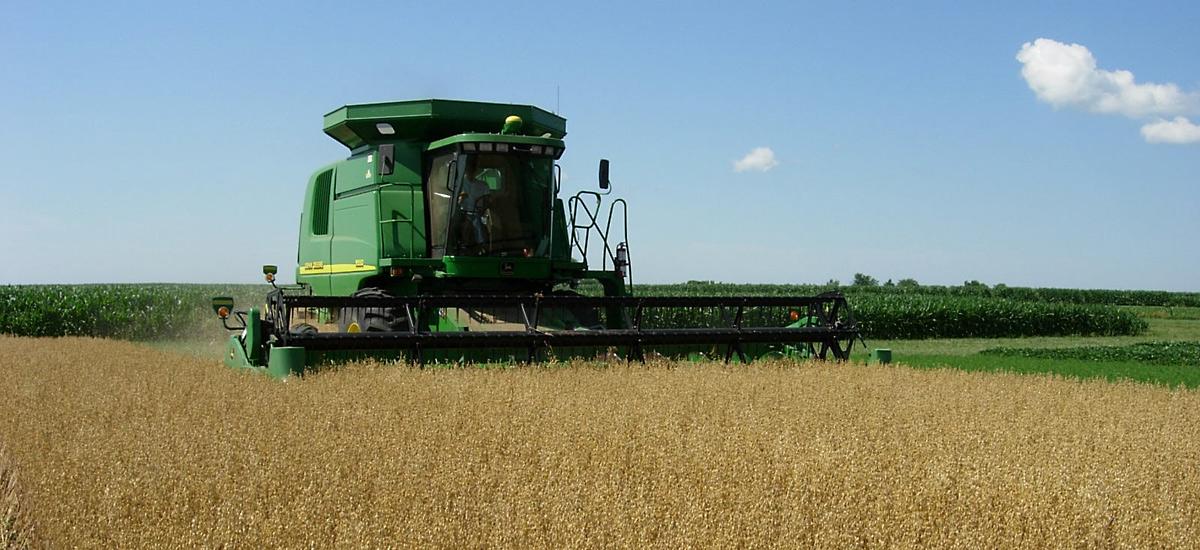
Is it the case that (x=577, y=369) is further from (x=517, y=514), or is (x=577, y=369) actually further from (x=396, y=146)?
(x=517, y=514)

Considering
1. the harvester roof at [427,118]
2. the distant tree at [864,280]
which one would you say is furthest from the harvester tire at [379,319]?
the distant tree at [864,280]

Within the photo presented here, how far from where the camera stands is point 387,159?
31.2 feet

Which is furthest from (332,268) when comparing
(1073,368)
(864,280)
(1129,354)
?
(864,280)

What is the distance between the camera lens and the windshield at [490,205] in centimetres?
920

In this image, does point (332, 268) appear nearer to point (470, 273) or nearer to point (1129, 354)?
point (470, 273)

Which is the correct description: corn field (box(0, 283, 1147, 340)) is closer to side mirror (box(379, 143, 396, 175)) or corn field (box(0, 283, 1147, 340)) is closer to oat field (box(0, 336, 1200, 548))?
side mirror (box(379, 143, 396, 175))

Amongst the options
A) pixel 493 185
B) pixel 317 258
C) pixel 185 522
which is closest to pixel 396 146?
pixel 493 185

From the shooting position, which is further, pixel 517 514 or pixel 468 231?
pixel 468 231

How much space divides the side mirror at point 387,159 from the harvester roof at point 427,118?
0.37 meters

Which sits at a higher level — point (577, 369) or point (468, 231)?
point (468, 231)

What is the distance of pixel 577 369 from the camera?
7.76 meters

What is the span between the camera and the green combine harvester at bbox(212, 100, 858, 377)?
8031mm

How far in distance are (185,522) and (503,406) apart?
2507mm

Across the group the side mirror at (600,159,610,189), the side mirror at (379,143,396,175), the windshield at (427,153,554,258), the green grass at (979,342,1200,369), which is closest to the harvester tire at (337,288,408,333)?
the windshield at (427,153,554,258)
